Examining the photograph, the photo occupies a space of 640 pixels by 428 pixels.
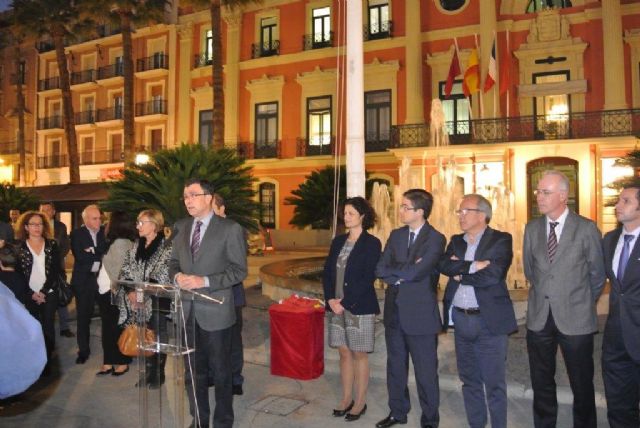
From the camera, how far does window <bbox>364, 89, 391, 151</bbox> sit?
24.5 metres

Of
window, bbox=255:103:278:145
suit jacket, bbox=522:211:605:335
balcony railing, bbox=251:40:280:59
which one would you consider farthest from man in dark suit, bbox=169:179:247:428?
balcony railing, bbox=251:40:280:59

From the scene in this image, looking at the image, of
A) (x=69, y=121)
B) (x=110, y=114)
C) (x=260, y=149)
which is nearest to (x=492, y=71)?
(x=260, y=149)

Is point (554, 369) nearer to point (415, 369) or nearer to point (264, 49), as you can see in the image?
point (415, 369)

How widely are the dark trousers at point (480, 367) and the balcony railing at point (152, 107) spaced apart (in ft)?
93.9

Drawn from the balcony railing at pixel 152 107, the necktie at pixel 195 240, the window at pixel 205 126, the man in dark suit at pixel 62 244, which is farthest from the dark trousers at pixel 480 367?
the balcony railing at pixel 152 107

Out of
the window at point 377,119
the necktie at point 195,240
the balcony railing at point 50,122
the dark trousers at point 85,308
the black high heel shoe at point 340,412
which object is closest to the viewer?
the necktie at point 195,240

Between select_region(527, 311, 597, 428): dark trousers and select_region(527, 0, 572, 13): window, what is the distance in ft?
69.3

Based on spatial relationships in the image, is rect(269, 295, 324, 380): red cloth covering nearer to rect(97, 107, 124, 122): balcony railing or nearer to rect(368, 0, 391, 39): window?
rect(368, 0, 391, 39): window

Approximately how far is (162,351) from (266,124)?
2424 cm

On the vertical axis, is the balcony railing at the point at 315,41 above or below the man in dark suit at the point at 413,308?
above

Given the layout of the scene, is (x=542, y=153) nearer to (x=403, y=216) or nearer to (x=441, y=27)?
(x=441, y=27)

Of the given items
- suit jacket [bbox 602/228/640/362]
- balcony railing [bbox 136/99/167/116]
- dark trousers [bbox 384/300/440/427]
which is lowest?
dark trousers [bbox 384/300/440/427]

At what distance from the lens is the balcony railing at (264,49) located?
26828 mm

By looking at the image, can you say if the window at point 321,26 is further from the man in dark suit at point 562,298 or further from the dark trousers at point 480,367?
the dark trousers at point 480,367
